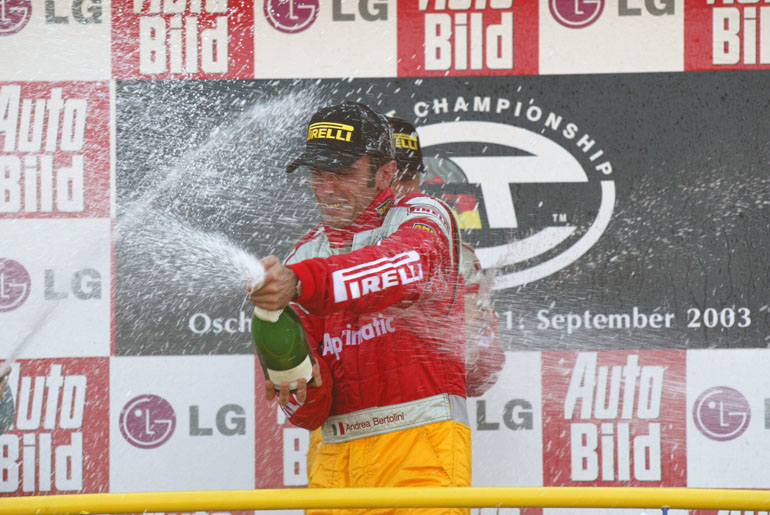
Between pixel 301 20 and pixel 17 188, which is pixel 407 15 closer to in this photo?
pixel 301 20

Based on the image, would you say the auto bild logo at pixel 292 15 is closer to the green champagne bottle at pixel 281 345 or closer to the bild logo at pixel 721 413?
the green champagne bottle at pixel 281 345

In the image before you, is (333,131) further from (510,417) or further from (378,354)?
(510,417)

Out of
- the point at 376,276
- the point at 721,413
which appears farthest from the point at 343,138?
the point at 721,413

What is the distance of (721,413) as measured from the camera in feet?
9.74

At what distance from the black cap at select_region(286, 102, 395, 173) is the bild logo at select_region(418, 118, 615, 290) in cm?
92

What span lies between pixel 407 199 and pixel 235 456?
4.57 feet

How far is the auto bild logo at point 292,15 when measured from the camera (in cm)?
292

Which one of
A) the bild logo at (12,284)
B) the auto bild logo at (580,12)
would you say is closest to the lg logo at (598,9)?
the auto bild logo at (580,12)

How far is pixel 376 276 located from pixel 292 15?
1.53 m

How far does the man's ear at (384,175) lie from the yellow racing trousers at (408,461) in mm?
582

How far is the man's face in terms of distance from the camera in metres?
2.03

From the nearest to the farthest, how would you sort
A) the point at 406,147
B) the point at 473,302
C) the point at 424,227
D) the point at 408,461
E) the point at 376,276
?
the point at 376,276
the point at 424,227
the point at 408,461
the point at 406,147
the point at 473,302

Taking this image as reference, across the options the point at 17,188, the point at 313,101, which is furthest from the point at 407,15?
the point at 17,188

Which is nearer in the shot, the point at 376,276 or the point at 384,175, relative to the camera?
the point at 376,276
